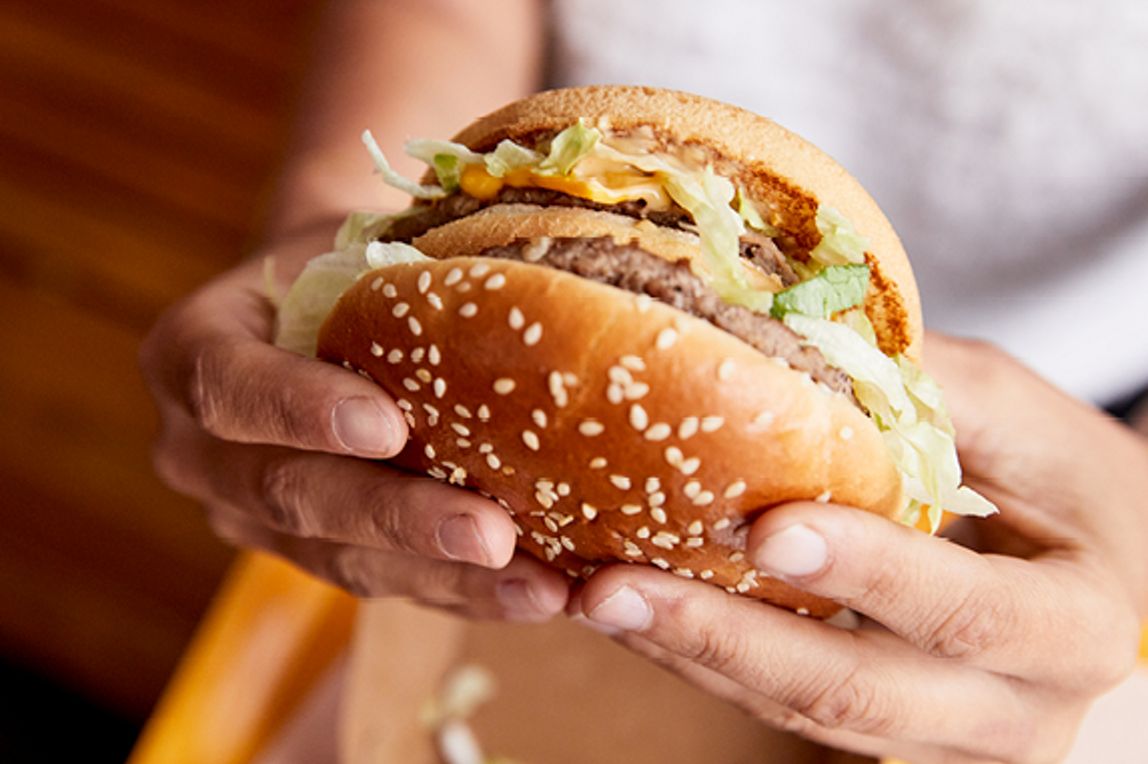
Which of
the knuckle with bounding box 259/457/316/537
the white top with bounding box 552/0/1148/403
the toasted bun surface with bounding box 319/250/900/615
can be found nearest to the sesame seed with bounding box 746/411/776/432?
the toasted bun surface with bounding box 319/250/900/615

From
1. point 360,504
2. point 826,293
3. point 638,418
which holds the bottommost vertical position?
point 360,504

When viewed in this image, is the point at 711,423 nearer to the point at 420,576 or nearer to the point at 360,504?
the point at 360,504

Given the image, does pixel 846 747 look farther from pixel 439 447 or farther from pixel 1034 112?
pixel 1034 112

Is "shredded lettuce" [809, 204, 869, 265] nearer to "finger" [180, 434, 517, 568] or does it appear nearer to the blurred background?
"finger" [180, 434, 517, 568]

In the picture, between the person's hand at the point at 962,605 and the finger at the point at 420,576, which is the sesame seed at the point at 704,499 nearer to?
the person's hand at the point at 962,605

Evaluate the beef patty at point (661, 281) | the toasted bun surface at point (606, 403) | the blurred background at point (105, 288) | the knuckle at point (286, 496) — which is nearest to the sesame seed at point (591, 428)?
the toasted bun surface at point (606, 403)

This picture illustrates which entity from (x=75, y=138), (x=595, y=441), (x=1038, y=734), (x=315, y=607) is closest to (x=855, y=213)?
(x=595, y=441)

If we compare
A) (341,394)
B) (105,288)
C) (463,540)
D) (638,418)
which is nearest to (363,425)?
(341,394)
